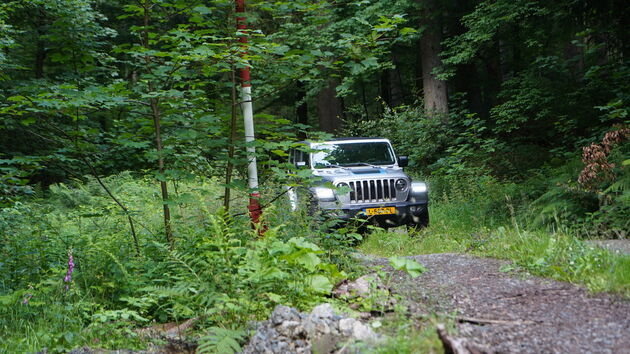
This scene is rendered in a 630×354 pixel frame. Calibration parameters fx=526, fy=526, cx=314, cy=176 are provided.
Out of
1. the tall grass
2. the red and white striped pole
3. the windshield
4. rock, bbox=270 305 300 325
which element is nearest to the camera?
rock, bbox=270 305 300 325

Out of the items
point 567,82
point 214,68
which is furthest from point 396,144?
point 214,68

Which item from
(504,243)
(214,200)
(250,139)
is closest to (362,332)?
(250,139)

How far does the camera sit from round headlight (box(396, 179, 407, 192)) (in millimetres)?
9367

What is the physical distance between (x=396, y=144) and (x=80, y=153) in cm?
1363

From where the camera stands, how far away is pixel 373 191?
928 centimetres

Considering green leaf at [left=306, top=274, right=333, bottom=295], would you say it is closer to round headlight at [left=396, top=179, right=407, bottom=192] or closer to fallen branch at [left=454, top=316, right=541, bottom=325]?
fallen branch at [left=454, top=316, right=541, bottom=325]

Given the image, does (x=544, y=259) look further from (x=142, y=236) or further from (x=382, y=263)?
(x=142, y=236)

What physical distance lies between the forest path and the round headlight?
12.8ft

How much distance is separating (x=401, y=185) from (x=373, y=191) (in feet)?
1.75

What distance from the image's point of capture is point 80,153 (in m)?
5.91

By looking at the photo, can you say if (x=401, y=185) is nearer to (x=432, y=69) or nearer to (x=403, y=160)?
(x=403, y=160)

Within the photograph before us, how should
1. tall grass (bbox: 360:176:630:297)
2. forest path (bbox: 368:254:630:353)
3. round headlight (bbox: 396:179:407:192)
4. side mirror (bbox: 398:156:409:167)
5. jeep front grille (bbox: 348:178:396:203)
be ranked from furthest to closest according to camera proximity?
side mirror (bbox: 398:156:409:167) → round headlight (bbox: 396:179:407:192) → jeep front grille (bbox: 348:178:396:203) → tall grass (bbox: 360:176:630:297) → forest path (bbox: 368:254:630:353)

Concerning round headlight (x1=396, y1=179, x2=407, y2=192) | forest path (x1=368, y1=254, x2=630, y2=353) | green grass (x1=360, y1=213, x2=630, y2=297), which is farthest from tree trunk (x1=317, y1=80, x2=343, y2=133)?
forest path (x1=368, y1=254, x2=630, y2=353)

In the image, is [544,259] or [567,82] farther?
A: [567,82]
